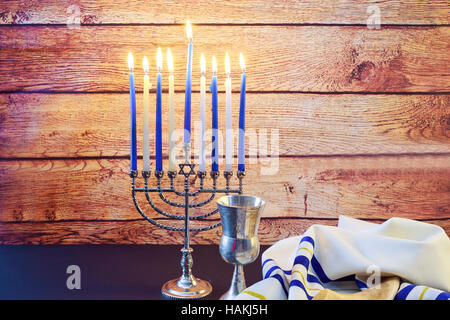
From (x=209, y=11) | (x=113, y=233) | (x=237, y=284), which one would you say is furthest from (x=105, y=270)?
(x=209, y=11)

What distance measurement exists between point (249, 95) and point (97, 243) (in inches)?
19.8

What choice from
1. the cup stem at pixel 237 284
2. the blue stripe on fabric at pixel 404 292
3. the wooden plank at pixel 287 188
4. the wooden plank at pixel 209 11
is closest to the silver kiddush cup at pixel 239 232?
the cup stem at pixel 237 284

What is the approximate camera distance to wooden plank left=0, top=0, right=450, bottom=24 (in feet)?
2.73

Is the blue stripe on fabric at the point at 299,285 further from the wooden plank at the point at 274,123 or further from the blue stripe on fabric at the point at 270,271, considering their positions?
the wooden plank at the point at 274,123

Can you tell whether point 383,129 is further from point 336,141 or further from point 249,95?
point 249,95

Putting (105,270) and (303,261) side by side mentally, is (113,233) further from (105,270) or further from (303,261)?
(303,261)

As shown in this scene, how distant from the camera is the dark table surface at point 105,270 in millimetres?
609

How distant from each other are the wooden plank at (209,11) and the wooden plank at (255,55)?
2 cm

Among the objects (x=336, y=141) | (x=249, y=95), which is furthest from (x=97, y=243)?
(x=336, y=141)

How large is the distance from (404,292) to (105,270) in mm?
517

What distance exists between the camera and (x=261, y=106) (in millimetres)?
853

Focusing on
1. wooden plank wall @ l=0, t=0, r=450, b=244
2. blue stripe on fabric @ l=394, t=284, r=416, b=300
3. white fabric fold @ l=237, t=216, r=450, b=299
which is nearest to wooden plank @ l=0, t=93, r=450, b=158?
wooden plank wall @ l=0, t=0, r=450, b=244

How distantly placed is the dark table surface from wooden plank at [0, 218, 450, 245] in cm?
3
